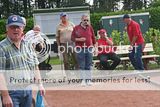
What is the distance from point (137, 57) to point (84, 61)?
1661 millimetres

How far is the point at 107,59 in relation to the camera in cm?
1228

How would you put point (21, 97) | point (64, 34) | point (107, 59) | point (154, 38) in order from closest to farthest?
point (21, 97), point (64, 34), point (107, 59), point (154, 38)

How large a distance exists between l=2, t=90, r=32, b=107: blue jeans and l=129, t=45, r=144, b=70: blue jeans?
715 centimetres

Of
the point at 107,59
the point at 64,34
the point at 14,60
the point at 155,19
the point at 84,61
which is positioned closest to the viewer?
the point at 14,60

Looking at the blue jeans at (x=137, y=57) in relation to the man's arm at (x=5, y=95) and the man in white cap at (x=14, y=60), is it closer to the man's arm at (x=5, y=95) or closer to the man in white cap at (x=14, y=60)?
the man in white cap at (x=14, y=60)

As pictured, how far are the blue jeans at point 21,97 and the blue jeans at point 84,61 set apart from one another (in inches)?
233

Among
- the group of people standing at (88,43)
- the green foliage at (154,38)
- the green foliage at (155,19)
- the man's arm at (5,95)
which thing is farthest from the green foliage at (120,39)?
the green foliage at (155,19)

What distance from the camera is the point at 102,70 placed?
41.0ft

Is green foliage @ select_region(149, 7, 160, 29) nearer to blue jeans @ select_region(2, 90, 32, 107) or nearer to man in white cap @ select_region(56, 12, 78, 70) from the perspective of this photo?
man in white cap @ select_region(56, 12, 78, 70)

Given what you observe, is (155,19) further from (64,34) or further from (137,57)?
(64,34)

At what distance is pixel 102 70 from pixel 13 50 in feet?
25.4

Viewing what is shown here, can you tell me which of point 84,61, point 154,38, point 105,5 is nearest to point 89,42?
point 84,61

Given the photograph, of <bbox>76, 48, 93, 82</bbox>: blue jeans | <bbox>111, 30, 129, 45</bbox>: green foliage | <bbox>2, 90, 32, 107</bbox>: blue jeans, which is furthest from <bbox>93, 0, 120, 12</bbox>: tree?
<bbox>2, 90, 32, 107</bbox>: blue jeans

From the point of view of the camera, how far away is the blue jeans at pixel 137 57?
39.3 feet
